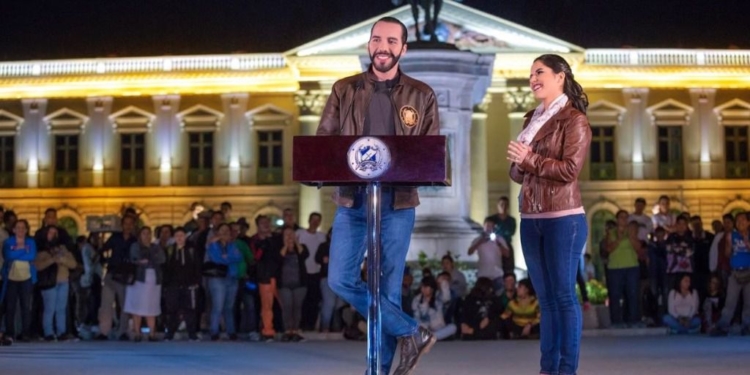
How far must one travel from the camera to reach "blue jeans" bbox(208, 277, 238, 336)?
1558 cm

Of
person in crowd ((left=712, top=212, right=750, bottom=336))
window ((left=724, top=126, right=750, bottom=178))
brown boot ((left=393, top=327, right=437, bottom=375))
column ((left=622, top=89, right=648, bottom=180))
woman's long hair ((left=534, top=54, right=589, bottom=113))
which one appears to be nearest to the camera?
brown boot ((left=393, top=327, right=437, bottom=375))

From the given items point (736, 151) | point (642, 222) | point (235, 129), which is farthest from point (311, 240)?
point (736, 151)

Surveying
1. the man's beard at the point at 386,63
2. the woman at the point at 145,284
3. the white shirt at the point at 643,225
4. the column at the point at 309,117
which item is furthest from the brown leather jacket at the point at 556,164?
the column at the point at 309,117

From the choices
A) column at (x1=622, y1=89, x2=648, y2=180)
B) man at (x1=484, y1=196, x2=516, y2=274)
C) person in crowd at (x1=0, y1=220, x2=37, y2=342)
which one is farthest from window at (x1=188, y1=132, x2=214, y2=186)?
person in crowd at (x1=0, y1=220, x2=37, y2=342)

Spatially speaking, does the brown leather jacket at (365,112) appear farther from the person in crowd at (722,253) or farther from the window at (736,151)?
the window at (736,151)

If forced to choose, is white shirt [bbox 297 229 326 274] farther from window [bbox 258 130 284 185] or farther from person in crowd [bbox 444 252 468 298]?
window [bbox 258 130 284 185]

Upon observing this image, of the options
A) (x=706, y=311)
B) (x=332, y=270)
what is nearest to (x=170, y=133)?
(x=706, y=311)

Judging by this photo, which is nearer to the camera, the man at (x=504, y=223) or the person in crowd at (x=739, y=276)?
the person in crowd at (x=739, y=276)

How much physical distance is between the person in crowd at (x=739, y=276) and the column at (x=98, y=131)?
1657 inches

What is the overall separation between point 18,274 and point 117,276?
1177 mm

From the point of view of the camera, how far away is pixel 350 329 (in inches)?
595

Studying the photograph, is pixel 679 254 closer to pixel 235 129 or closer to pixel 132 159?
pixel 235 129

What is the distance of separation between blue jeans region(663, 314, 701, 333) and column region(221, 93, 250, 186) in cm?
3964

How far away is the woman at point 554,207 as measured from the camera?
7.16m
